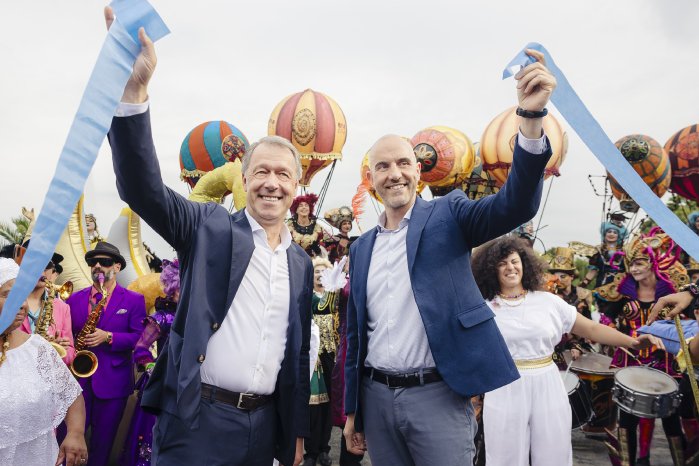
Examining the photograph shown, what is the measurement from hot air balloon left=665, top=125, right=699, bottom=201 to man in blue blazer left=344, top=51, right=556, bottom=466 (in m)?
14.1

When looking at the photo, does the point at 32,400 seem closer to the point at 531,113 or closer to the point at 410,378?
the point at 410,378

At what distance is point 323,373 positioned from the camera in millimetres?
5992

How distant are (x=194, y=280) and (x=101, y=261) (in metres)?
3.32

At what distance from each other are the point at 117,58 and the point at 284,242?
1208 mm

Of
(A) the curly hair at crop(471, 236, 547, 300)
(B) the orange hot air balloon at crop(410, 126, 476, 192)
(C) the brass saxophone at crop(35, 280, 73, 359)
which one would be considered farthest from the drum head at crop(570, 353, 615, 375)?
(B) the orange hot air balloon at crop(410, 126, 476, 192)

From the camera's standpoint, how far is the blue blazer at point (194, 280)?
181 cm

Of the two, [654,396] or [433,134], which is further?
[433,134]

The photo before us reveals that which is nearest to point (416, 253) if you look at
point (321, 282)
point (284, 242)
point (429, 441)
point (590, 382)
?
point (284, 242)

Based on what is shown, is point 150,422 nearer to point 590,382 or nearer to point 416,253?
point 416,253

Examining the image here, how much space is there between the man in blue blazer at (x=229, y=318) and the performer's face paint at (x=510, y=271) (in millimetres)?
2078

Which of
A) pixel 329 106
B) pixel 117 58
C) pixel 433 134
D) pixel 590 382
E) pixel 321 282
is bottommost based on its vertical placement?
pixel 590 382

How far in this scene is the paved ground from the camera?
5.82 metres

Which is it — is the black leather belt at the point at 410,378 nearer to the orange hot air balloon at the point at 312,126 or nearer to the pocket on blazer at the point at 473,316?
the pocket on blazer at the point at 473,316

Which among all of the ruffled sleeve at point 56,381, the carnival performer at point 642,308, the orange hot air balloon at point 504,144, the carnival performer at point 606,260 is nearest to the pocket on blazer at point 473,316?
the ruffled sleeve at point 56,381
